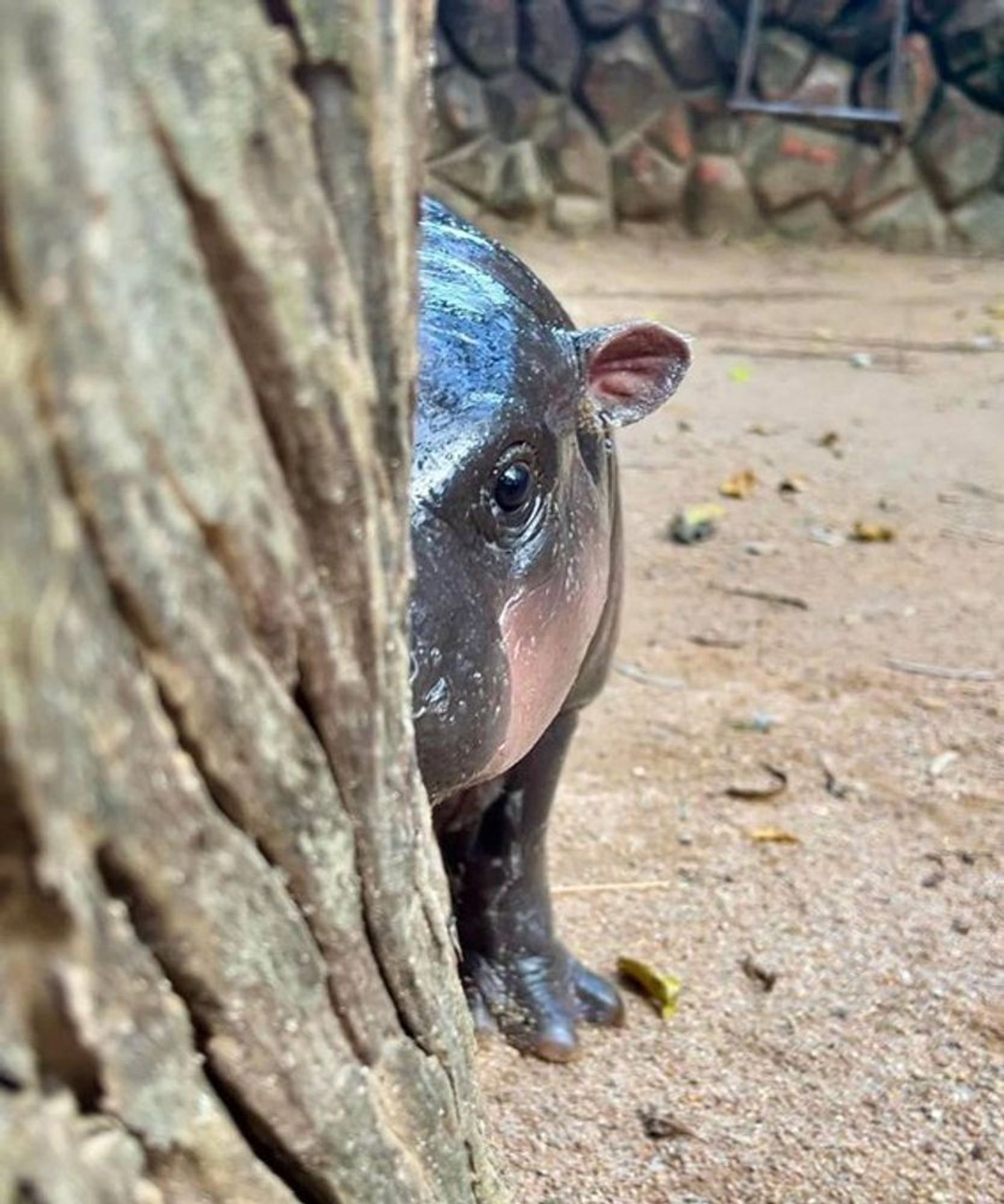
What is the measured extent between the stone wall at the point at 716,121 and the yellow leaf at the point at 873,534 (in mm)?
3004

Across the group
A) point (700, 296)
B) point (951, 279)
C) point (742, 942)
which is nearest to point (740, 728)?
point (742, 942)

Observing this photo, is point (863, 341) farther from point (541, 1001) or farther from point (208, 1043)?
point (208, 1043)

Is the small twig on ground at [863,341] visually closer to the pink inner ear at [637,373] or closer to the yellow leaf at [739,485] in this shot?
the yellow leaf at [739,485]

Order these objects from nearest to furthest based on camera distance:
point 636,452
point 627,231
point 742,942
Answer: point 742,942, point 636,452, point 627,231

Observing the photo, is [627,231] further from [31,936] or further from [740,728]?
[31,936]

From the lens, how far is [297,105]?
19.7 inches

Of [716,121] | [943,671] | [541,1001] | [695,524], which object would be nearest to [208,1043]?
[541,1001]

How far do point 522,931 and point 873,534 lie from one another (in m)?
1.69

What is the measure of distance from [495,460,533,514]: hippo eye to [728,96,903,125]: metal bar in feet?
16.0

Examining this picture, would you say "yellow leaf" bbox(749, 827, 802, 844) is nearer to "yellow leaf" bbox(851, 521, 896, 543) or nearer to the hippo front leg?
the hippo front leg

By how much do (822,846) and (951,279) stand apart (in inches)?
154

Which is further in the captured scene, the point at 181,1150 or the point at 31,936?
the point at 181,1150

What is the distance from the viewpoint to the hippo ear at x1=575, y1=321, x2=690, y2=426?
144 cm

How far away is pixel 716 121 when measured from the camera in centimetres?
582
